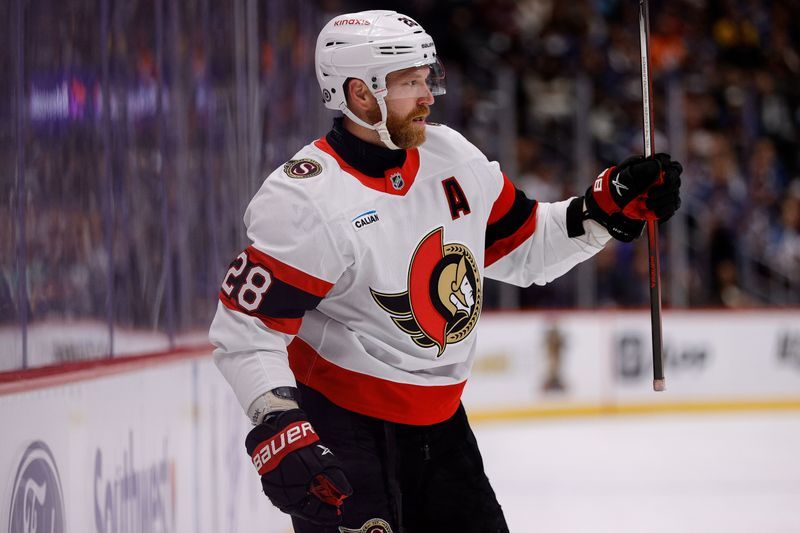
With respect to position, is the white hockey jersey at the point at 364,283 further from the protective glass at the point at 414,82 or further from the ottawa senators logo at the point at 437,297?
the protective glass at the point at 414,82

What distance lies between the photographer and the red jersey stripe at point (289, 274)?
7.05 ft

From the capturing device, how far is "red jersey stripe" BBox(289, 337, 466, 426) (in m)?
2.29

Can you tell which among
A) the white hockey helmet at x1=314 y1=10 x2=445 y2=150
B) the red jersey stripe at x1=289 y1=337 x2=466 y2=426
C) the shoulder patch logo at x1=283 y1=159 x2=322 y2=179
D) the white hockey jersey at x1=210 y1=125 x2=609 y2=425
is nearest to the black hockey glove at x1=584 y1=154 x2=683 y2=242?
the white hockey jersey at x1=210 y1=125 x2=609 y2=425

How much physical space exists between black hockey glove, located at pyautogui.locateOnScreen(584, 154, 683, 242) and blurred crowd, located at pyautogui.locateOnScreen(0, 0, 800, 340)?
114cm

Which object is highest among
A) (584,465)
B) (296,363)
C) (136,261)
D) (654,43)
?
(654,43)

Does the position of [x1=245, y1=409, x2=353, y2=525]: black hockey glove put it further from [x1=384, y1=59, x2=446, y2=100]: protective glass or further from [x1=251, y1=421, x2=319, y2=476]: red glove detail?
[x1=384, y1=59, x2=446, y2=100]: protective glass

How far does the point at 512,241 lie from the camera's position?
260 cm

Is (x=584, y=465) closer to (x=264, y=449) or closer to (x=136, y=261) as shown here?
(x=136, y=261)

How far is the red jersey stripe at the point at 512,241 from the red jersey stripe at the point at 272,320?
1.89 ft

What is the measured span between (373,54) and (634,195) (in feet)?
2.12

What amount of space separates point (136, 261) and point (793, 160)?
686cm

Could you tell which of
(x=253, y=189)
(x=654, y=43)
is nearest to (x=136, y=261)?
(x=253, y=189)

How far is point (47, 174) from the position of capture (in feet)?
7.42

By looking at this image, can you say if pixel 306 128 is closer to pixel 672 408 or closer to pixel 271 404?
pixel 672 408
